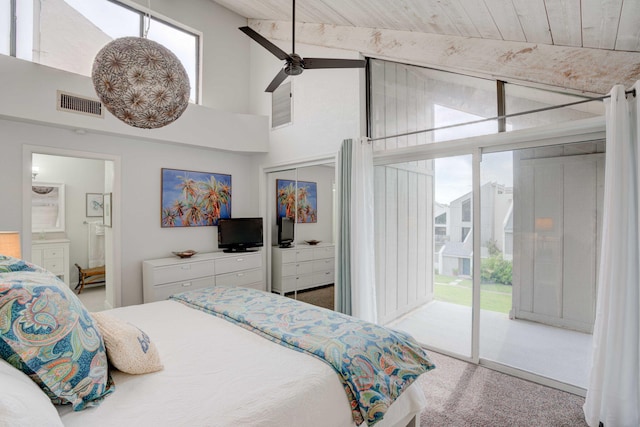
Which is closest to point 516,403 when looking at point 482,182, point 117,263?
point 482,182

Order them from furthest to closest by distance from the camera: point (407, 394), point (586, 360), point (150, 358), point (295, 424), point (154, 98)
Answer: point (586, 360), point (407, 394), point (154, 98), point (150, 358), point (295, 424)

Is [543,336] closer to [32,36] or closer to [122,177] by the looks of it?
[122,177]

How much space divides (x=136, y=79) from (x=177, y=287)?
2.81 metres

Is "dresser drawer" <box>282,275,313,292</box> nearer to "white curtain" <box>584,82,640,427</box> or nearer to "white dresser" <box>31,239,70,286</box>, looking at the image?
"white curtain" <box>584,82,640,427</box>

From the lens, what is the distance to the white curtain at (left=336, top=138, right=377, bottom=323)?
11.1 ft

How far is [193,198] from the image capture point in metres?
4.37

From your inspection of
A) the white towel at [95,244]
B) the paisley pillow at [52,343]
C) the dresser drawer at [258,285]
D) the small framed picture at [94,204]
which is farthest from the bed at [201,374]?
the small framed picture at [94,204]

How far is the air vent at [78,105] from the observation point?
10.3 ft

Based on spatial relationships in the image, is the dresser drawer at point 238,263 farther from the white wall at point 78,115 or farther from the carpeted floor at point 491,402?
the carpeted floor at point 491,402

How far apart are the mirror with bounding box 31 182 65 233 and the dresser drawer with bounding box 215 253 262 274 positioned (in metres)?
3.00

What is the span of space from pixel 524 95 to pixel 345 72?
1.89m

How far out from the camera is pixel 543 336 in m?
2.67

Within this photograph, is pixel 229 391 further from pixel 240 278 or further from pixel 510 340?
pixel 240 278

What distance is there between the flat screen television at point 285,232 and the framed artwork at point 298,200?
74mm
